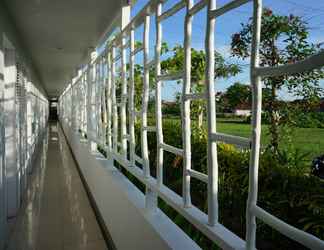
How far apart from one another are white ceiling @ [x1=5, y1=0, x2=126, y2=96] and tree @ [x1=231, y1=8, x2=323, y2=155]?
1.99m

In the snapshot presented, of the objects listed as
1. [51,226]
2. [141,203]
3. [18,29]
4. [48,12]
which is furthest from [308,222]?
[18,29]

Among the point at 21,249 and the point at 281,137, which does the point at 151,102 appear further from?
the point at 21,249

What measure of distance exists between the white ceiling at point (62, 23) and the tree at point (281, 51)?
1.99 metres

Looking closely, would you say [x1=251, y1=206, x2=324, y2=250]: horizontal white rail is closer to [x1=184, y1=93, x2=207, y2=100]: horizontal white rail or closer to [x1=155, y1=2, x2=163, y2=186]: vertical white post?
[x1=184, y1=93, x2=207, y2=100]: horizontal white rail

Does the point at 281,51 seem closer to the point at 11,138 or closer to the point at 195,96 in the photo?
the point at 195,96

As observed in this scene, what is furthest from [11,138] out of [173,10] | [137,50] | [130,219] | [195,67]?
[173,10]

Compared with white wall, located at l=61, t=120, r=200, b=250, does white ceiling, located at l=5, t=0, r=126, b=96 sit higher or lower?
higher

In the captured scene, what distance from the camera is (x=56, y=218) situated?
4043mm

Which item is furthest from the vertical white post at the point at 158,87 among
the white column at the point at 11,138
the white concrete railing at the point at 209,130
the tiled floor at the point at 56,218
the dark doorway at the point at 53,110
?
the dark doorway at the point at 53,110

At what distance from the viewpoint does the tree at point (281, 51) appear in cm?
125

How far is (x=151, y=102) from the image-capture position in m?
2.45

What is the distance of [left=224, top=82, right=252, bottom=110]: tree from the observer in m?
1.48

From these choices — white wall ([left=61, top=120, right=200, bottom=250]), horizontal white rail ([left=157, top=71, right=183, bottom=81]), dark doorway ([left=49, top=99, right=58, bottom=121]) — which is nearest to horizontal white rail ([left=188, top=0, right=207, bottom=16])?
horizontal white rail ([left=157, top=71, right=183, bottom=81])

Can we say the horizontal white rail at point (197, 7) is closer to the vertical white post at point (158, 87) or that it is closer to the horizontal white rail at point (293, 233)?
the vertical white post at point (158, 87)
